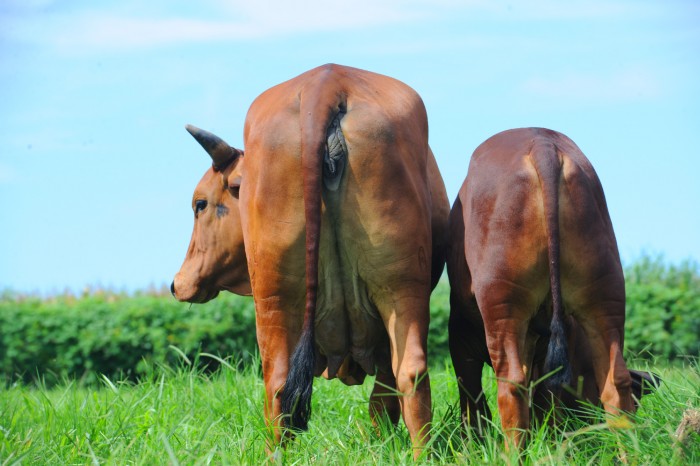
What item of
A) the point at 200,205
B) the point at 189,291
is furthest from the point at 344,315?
the point at 189,291

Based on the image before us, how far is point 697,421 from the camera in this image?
426 centimetres

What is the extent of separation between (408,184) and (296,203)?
609 millimetres

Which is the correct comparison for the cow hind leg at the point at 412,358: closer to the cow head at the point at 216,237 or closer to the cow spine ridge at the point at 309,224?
the cow spine ridge at the point at 309,224

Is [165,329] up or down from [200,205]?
down

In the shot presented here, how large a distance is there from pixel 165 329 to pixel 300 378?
860 centimetres

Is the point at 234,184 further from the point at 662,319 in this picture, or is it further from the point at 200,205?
the point at 662,319

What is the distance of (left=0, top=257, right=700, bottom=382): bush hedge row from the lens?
1242cm

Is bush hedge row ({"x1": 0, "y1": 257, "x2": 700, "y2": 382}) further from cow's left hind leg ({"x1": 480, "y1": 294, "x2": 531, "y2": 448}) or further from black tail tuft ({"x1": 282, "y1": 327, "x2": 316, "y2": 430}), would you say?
cow's left hind leg ({"x1": 480, "y1": 294, "x2": 531, "y2": 448})

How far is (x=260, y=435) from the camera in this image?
5.19 meters

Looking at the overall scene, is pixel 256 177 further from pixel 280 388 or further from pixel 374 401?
pixel 374 401

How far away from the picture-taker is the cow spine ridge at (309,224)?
454 cm

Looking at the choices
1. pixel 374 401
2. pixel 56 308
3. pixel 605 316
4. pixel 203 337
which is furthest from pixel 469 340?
pixel 56 308

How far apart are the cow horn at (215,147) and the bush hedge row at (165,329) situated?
20.7ft

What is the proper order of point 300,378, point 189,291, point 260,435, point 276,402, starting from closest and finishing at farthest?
point 300,378, point 276,402, point 260,435, point 189,291
